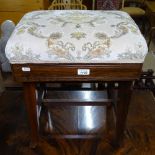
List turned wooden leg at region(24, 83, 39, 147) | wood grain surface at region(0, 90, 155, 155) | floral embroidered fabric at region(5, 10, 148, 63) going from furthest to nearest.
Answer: wood grain surface at region(0, 90, 155, 155)
turned wooden leg at region(24, 83, 39, 147)
floral embroidered fabric at region(5, 10, 148, 63)

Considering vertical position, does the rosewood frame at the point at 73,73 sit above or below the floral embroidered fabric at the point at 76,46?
below

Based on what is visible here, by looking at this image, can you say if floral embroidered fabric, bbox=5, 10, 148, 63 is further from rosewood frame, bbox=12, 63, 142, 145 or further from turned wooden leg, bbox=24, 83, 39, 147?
turned wooden leg, bbox=24, 83, 39, 147

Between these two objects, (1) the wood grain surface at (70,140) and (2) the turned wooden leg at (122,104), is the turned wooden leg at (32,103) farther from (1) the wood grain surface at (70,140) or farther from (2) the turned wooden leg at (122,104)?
(2) the turned wooden leg at (122,104)

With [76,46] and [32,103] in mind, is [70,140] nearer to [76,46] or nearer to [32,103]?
[32,103]

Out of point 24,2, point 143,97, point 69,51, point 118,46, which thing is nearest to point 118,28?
point 118,46

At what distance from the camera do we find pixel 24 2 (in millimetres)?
2574

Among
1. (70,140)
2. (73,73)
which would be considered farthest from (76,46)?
(70,140)

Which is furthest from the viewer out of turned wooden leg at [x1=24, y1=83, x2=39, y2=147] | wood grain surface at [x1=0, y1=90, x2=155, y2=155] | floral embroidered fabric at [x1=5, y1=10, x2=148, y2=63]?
wood grain surface at [x1=0, y1=90, x2=155, y2=155]

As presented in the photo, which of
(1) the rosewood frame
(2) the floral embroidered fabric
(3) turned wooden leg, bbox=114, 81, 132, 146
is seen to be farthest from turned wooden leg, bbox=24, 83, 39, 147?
(3) turned wooden leg, bbox=114, 81, 132, 146

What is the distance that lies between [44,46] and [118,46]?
258 millimetres

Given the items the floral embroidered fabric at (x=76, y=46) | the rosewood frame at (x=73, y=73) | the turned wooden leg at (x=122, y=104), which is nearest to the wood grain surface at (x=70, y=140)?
the turned wooden leg at (x=122, y=104)

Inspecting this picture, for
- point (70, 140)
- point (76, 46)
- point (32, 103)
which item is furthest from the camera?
point (70, 140)

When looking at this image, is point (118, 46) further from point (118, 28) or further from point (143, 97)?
point (143, 97)

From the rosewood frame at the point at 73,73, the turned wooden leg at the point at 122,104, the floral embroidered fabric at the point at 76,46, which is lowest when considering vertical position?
the turned wooden leg at the point at 122,104
